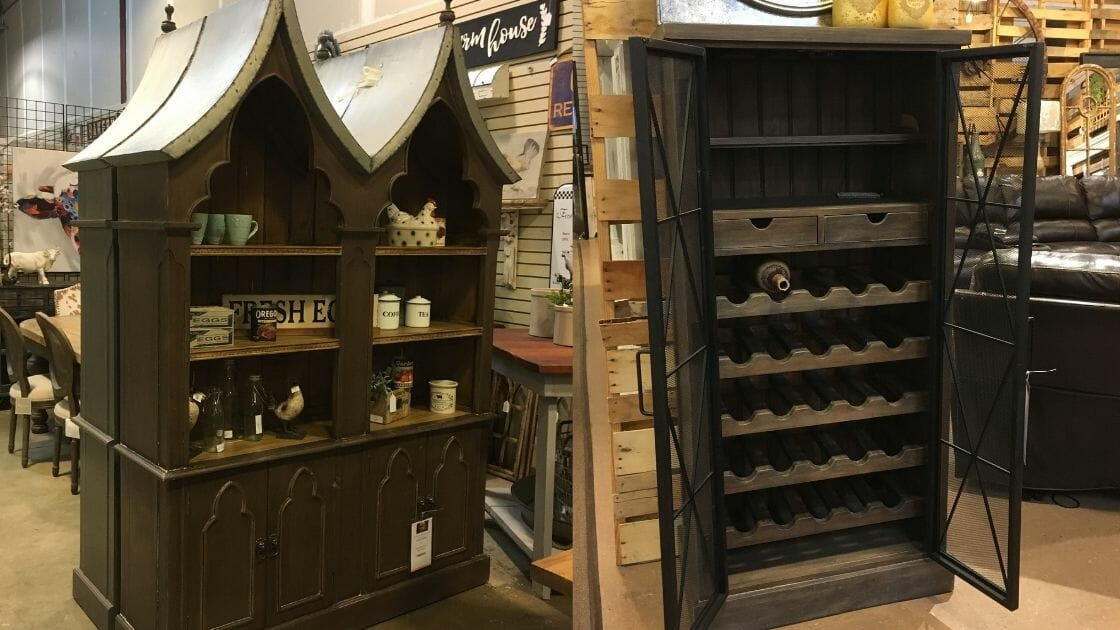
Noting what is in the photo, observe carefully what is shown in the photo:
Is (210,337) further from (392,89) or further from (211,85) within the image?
(392,89)

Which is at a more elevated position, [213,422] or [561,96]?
[561,96]

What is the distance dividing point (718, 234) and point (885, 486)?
37.7 inches

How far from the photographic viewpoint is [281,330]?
3441mm

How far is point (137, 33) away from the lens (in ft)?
29.8

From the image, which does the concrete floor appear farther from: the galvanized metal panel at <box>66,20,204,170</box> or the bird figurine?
the galvanized metal panel at <box>66,20,204,170</box>

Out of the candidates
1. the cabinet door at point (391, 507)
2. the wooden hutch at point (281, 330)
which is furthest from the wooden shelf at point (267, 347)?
the cabinet door at point (391, 507)

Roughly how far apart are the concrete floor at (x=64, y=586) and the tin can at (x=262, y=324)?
1.33 m

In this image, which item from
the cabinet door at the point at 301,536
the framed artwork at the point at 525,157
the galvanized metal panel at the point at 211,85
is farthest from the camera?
the framed artwork at the point at 525,157

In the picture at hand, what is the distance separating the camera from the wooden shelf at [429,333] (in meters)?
3.61

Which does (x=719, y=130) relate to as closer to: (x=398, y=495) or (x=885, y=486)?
(x=885, y=486)

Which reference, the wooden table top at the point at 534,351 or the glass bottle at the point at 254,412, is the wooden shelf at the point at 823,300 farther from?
the glass bottle at the point at 254,412

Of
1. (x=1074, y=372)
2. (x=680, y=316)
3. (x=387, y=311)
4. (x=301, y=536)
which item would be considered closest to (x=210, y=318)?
(x=387, y=311)


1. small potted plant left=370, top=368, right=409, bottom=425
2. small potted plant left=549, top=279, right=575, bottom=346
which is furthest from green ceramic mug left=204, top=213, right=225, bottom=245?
small potted plant left=549, top=279, right=575, bottom=346

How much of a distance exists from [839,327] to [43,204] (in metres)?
7.72
